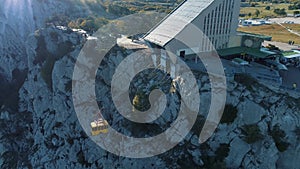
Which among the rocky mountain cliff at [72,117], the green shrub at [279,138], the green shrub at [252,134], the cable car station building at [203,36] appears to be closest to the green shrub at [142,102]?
the rocky mountain cliff at [72,117]

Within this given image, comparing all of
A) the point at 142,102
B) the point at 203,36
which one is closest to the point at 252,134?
the point at 142,102

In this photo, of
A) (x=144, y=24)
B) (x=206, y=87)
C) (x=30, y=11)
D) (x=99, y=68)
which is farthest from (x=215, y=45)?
(x=30, y=11)

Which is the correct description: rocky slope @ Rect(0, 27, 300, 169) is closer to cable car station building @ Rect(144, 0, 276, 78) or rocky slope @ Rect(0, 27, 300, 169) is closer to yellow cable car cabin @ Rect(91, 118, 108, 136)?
yellow cable car cabin @ Rect(91, 118, 108, 136)

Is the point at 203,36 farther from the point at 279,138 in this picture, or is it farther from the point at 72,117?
the point at 72,117

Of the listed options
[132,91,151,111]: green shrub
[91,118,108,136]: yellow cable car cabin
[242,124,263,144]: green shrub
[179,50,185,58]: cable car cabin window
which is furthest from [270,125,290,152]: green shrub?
[91,118,108,136]: yellow cable car cabin

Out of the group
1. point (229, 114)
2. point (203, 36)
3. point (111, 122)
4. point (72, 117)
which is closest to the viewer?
point (229, 114)

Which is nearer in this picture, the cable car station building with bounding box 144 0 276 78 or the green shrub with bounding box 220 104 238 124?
the green shrub with bounding box 220 104 238 124

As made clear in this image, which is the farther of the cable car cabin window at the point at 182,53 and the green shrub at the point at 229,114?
the cable car cabin window at the point at 182,53

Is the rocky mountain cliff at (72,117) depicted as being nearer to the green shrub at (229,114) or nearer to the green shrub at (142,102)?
the green shrub at (229,114)
